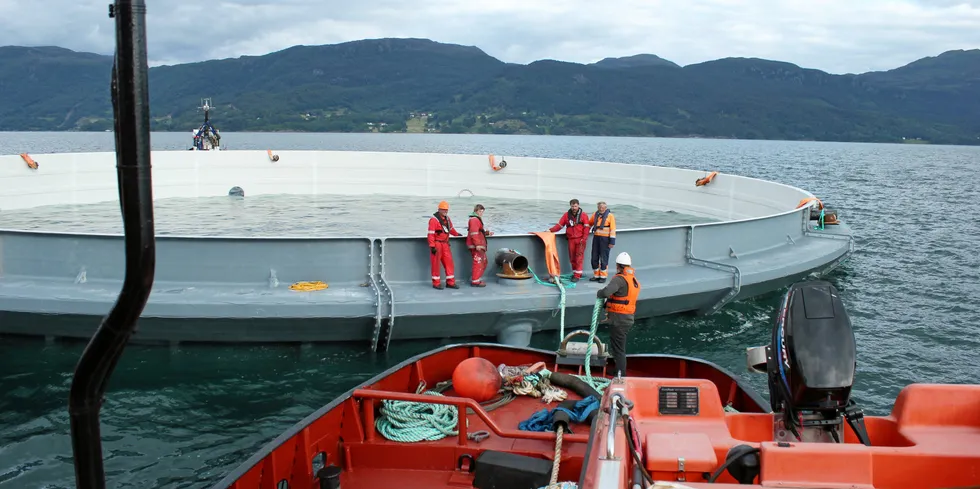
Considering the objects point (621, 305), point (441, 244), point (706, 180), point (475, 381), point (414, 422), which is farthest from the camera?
point (706, 180)

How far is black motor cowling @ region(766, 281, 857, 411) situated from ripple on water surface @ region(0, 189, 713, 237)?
13196mm

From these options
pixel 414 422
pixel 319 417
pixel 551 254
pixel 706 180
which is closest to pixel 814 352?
pixel 414 422

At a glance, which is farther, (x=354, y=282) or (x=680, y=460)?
(x=354, y=282)

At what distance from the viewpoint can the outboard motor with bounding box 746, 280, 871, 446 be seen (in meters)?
4.09

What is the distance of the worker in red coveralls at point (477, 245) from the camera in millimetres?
A: 10562

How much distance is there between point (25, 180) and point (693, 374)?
22407 mm

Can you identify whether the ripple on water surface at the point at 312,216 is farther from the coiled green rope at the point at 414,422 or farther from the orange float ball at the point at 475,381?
the coiled green rope at the point at 414,422

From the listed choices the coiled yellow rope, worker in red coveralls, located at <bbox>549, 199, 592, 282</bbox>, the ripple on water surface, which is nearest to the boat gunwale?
the coiled yellow rope

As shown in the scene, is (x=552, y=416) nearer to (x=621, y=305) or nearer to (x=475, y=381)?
(x=475, y=381)

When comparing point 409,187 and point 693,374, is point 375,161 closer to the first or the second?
point 409,187

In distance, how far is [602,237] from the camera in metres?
11.3

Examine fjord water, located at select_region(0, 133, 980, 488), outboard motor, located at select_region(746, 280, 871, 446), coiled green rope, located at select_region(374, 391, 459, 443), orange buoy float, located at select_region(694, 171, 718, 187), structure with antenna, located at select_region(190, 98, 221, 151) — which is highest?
structure with antenna, located at select_region(190, 98, 221, 151)

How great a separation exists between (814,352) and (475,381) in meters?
3.67

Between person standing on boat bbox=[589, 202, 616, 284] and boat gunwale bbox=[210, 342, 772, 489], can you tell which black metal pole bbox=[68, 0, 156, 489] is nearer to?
boat gunwale bbox=[210, 342, 772, 489]
